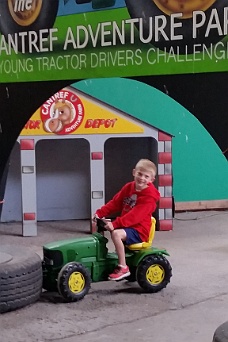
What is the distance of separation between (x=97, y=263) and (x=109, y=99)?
1.25 m

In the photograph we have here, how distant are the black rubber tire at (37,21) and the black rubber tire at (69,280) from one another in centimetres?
87

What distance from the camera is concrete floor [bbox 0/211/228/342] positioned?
75.6 inches

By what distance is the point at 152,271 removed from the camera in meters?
2.39

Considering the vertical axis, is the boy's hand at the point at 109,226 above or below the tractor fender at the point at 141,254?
above

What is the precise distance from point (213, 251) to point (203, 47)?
76.4 inches

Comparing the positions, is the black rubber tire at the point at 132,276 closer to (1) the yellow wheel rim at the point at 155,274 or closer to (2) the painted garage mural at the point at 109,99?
(1) the yellow wheel rim at the point at 155,274

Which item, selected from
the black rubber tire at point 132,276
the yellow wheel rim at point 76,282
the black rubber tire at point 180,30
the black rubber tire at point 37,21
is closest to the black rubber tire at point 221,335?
the black rubber tire at point 180,30

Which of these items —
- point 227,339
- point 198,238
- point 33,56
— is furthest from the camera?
point 198,238

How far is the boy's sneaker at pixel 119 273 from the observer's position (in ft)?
7.75

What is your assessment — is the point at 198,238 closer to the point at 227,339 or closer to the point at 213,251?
the point at 213,251

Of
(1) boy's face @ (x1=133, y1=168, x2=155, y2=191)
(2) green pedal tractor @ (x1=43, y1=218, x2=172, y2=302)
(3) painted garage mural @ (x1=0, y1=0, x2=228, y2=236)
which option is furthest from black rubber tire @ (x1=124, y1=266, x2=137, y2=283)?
(3) painted garage mural @ (x1=0, y1=0, x2=228, y2=236)

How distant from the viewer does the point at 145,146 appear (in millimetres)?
3861

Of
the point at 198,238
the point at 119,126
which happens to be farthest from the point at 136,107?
the point at 198,238

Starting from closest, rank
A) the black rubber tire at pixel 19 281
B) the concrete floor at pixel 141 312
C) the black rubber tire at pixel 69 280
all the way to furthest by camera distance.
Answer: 1. the concrete floor at pixel 141 312
2. the black rubber tire at pixel 19 281
3. the black rubber tire at pixel 69 280
